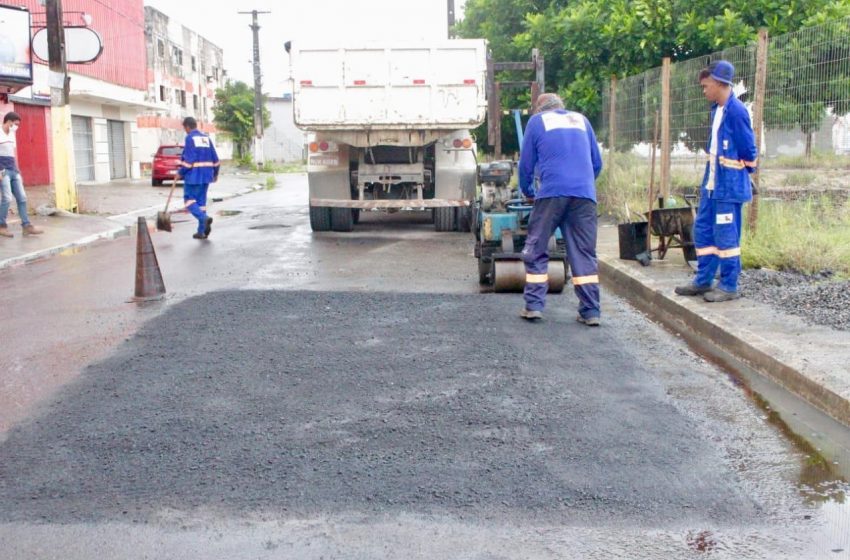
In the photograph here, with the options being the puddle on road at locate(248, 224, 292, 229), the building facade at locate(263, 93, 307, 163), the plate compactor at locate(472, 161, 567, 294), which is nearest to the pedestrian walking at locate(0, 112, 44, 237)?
the puddle on road at locate(248, 224, 292, 229)

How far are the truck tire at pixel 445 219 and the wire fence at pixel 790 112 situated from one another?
337cm

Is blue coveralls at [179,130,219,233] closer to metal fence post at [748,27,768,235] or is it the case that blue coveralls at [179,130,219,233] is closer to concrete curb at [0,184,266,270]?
concrete curb at [0,184,266,270]

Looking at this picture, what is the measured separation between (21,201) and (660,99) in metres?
9.21

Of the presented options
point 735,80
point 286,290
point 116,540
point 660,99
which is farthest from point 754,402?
point 660,99

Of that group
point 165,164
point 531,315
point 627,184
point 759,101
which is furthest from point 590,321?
point 165,164

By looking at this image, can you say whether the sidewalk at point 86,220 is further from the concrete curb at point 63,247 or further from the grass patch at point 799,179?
the grass patch at point 799,179

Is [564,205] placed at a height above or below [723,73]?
below

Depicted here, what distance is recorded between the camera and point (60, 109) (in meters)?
16.9

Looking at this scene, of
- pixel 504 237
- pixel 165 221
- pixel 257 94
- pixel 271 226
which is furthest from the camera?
pixel 257 94

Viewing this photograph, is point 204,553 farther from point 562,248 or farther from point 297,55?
point 297,55

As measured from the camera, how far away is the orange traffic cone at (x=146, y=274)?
8328 millimetres

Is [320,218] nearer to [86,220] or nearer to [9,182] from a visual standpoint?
[9,182]

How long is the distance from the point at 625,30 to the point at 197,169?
264 inches

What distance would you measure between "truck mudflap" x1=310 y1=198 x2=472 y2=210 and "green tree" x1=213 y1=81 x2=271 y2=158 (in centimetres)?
4073
